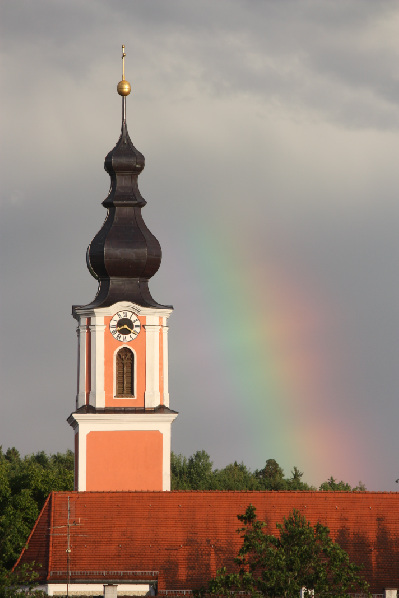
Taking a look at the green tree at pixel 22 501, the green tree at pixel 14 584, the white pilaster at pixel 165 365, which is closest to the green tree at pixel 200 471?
the green tree at pixel 22 501

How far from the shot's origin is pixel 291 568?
53031 millimetres

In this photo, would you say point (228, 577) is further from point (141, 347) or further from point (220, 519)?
point (141, 347)

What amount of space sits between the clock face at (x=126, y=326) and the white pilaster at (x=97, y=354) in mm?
558

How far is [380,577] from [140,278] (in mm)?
18704

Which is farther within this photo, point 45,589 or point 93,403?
point 93,403

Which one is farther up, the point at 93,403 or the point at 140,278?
the point at 140,278

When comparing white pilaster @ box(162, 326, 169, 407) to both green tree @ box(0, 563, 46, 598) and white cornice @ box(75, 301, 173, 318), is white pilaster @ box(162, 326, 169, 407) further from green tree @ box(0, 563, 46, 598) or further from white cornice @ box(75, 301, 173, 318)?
green tree @ box(0, 563, 46, 598)

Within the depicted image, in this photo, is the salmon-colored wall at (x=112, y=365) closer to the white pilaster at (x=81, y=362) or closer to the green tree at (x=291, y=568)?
the white pilaster at (x=81, y=362)

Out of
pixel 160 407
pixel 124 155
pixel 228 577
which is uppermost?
pixel 124 155

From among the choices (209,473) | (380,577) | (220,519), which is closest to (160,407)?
(220,519)

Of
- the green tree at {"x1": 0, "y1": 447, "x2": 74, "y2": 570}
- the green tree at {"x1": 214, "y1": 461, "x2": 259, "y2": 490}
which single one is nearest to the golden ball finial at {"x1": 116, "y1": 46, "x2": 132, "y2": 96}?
the green tree at {"x1": 0, "y1": 447, "x2": 74, "y2": 570}

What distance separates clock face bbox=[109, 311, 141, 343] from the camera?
240 ft

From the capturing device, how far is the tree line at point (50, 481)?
74.8 metres

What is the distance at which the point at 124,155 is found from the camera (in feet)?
250
